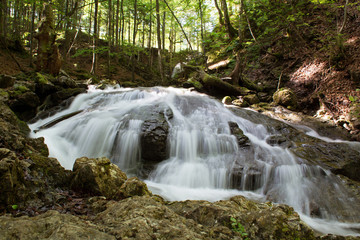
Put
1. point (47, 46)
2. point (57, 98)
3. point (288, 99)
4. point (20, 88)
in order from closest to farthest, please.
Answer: point (20, 88)
point (57, 98)
point (288, 99)
point (47, 46)

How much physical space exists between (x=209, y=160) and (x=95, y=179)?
11.3 ft

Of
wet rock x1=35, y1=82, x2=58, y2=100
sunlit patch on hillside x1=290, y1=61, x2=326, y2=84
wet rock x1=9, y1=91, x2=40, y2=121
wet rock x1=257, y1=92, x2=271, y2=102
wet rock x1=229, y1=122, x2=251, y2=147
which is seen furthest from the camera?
wet rock x1=257, y1=92, x2=271, y2=102

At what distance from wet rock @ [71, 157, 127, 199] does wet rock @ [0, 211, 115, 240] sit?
1.29 metres

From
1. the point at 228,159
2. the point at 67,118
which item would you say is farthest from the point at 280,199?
the point at 67,118

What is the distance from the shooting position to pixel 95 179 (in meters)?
2.61

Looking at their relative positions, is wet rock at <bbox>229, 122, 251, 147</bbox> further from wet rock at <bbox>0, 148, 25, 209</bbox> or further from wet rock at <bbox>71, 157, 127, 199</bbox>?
wet rock at <bbox>0, 148, 25, 209</bbox>

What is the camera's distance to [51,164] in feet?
8.83

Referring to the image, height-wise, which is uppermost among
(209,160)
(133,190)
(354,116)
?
(354,116)

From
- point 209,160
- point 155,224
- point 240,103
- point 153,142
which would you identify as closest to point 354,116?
point 240,103

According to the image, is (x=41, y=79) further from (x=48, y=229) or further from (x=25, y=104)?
(x=48, y=229)

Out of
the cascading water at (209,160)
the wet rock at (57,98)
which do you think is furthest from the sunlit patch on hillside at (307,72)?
the wet rock at (57,98)

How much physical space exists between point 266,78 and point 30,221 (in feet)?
40.0

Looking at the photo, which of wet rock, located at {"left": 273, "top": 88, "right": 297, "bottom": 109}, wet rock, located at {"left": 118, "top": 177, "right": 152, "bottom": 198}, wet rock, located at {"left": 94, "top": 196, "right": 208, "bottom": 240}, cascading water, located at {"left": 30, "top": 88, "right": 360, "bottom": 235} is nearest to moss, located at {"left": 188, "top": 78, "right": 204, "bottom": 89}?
cascading water, located at {"left": 30, "top": 88, "right": 360, "bottom": 235}

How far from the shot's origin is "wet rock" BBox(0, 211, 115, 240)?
1.12 metres
